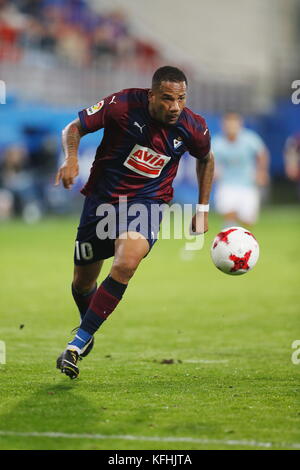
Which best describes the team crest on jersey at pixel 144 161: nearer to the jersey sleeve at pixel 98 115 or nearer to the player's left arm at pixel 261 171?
the jersey sleeve at pixel 98 115

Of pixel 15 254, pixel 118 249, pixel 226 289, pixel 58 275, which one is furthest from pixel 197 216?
pixel 15 254

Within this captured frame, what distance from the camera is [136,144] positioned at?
22.0 ft

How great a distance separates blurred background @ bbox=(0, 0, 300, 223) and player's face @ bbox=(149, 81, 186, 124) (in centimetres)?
1333

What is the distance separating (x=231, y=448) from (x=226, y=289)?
7.43 meters

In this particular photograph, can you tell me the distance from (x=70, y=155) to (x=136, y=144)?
1.86 feet

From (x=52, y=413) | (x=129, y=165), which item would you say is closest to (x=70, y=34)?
(x=129, y=165)

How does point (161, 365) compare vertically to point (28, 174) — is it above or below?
below

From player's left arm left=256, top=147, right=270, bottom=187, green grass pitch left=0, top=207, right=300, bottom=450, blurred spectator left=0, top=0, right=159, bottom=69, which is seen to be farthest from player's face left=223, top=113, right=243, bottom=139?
blurred spectator left=0, top=0, right=159, bottom=69

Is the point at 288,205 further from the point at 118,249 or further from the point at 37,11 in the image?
the point at 118,249

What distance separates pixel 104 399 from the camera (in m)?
5.86

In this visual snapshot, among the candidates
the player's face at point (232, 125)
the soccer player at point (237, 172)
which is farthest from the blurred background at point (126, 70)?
the player's face at point (232, 125)

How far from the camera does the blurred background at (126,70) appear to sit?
2270 cm

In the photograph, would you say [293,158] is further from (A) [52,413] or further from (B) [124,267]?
(A) [52,413]

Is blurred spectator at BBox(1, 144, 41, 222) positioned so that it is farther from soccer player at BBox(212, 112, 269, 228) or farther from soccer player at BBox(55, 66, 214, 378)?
soccer player at BBox(55, 66, 214, 378)
